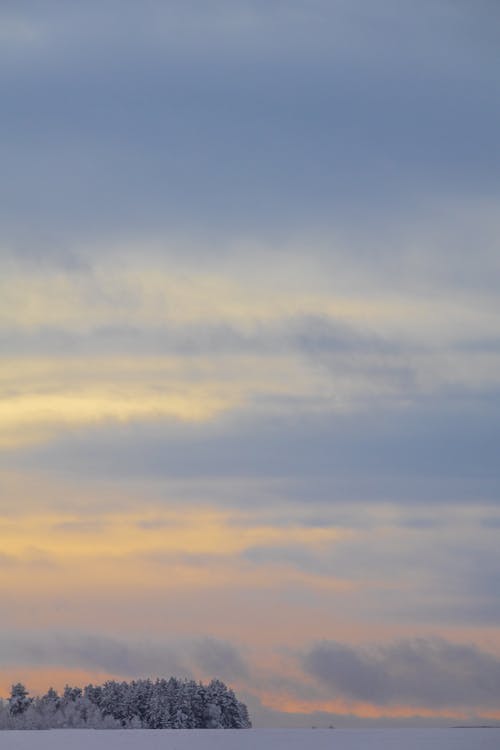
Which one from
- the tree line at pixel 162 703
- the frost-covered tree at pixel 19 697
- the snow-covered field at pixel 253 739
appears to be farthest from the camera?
the tree line at pixel 162 703

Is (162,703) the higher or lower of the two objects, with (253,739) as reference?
higher

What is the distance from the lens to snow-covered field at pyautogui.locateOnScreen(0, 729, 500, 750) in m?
30.0

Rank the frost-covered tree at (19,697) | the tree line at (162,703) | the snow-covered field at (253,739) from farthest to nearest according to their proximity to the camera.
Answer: the tree line at (162,703)
the frost-covered tree at (19,697)
the snow-covered field at (253,739)

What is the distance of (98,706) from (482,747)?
82.4 metres

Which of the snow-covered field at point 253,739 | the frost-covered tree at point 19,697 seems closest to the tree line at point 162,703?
the frost-covered tree at point 19,697

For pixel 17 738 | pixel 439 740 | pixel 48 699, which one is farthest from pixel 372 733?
pixel 48 699

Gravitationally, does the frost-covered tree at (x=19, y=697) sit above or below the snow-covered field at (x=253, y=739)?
above

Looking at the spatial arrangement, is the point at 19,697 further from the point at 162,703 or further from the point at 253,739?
the point at 253,739

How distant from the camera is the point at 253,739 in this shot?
99.6 feet

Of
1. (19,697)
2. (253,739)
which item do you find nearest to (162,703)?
(19,697)

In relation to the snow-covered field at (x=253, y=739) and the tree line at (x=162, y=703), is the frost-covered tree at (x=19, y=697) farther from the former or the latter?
the snow-covered field at (x=253, y=739)

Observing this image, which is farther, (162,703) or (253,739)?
(162,703)

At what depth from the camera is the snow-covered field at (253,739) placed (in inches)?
1180

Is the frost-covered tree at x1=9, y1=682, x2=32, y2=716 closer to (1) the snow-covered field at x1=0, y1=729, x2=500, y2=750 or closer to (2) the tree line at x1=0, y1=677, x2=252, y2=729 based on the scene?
(2) the tree line at x1=0, y1=677, x2=252, y2=729
